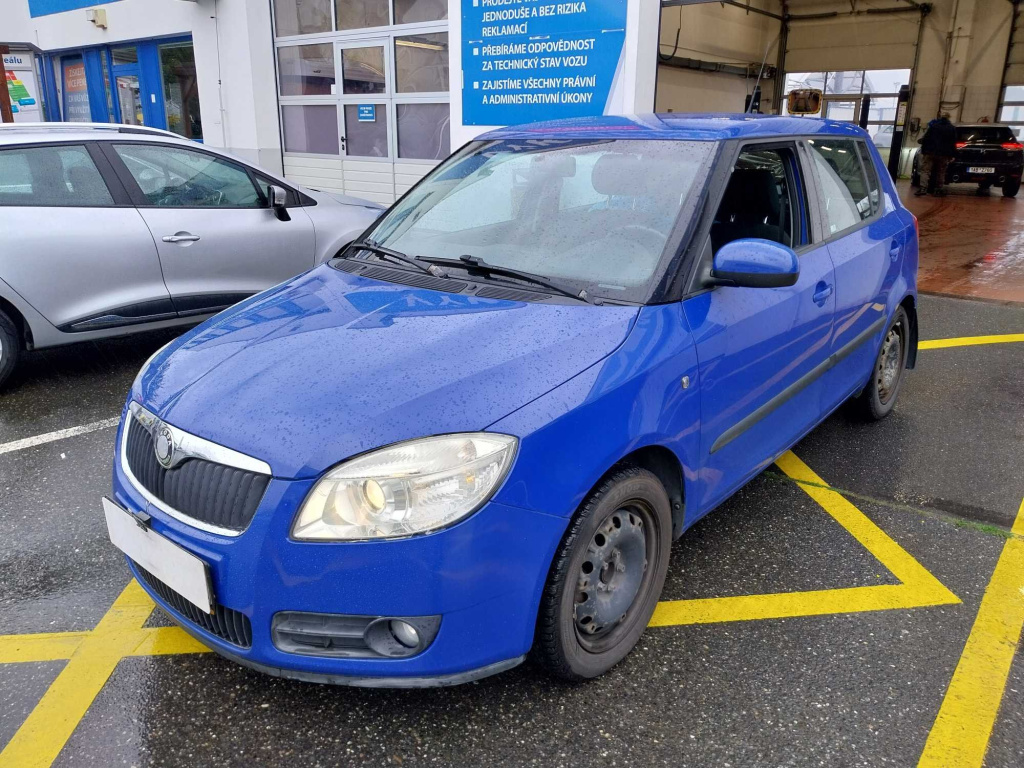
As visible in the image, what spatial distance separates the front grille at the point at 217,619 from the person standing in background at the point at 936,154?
19.0 metres

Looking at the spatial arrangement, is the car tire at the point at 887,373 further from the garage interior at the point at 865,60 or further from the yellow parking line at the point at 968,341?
the garage interior at the point at 865,60

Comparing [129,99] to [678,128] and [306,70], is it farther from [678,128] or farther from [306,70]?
[678,128]

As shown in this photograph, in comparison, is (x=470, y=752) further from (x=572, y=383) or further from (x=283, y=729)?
(x=572, y=383)

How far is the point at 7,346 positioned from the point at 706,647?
172 inches

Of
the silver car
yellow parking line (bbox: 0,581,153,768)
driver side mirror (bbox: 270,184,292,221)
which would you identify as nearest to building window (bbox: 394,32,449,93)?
the silver car

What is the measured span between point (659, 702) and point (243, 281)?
14.0ft

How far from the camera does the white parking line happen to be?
13.6ft

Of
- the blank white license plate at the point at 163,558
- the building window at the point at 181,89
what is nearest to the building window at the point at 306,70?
the building window at the point at 181,89

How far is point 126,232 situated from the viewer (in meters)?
4.97

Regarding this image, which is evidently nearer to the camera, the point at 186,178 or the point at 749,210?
the point at 749,210

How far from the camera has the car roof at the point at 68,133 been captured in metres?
4.88

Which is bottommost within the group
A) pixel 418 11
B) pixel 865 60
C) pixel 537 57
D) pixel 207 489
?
pixel 207 489

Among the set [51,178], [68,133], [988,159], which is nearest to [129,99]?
[68,133]

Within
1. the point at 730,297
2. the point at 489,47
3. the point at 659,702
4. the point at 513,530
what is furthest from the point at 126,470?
the point at 489,47
